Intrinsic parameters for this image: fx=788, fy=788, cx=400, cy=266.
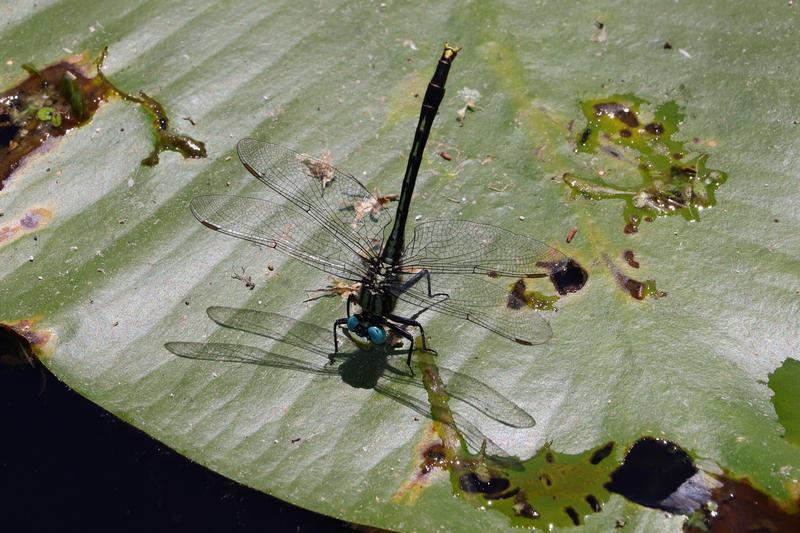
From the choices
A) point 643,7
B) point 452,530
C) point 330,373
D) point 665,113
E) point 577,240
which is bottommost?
point 452,530

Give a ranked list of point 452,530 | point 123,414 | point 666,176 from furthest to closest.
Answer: point 666,176 → point 123,414 → point 452,530

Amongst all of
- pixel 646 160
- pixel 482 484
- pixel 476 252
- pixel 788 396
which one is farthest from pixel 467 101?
pixel 788 396

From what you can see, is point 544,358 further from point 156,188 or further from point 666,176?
point 156,188

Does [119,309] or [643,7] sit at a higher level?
[643,7]

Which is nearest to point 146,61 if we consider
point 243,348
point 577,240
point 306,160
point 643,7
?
point 306,160

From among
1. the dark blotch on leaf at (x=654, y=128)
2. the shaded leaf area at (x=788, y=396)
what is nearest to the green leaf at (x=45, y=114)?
the dark blotch on leaf at (x=654, y=128)

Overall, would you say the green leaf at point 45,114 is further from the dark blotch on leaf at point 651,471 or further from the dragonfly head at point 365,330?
the dark blotch on leaf at point 651,471

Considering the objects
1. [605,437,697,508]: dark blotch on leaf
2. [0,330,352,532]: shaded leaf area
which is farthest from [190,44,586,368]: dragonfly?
[0,330,352,532]: shaded leaf area
